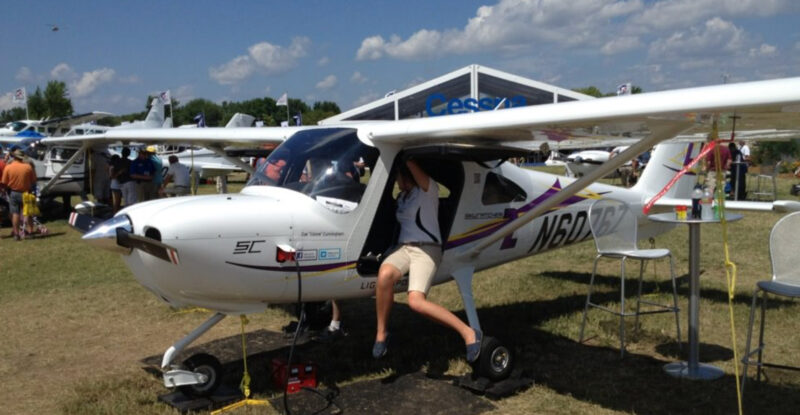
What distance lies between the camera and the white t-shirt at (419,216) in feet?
16.4

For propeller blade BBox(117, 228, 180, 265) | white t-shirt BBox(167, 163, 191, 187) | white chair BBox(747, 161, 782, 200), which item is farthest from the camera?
white chair BBox(747, 161, 782, 200)

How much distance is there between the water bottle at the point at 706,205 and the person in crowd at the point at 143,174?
12018 mm

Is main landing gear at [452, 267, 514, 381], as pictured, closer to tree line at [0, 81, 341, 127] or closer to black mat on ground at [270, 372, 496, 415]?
black mat on ground at [270, 372, 496, 415]

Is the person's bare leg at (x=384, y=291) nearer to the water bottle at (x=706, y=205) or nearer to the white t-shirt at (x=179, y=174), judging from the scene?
the water bottle at (x=706, y=205)

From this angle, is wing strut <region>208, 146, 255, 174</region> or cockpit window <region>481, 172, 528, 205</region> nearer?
cockpit window <region>481, 172, 528, 205</region>

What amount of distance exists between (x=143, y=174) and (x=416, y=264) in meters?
10.8

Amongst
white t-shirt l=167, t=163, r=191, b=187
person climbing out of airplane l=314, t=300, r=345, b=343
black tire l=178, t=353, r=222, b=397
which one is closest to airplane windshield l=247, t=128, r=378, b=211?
black tire l=178, t=353, r=222, b=397

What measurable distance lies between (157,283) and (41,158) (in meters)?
15.5

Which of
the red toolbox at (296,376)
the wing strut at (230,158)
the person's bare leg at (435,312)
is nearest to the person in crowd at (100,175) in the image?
the wing strut at (230,158)

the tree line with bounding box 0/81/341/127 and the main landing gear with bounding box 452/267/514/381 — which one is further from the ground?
the tree line with bounding box 0/81/341/127

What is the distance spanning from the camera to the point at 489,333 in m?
6.41

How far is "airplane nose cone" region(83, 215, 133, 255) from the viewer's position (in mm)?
4043

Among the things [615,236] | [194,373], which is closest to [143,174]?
[194,373]

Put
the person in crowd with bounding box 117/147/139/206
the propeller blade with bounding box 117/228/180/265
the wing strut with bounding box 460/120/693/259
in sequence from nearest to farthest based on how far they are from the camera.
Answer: the propeller blade with bounding box 117/228/180/265 → the wing strut with bounding box 460/120/693/259 → the person in crowd with bounding box 117/147/139/206
